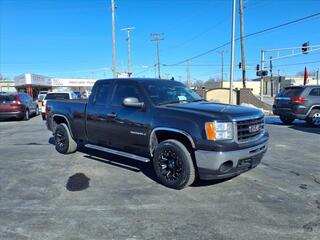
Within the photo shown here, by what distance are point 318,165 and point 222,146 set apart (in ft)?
11.8

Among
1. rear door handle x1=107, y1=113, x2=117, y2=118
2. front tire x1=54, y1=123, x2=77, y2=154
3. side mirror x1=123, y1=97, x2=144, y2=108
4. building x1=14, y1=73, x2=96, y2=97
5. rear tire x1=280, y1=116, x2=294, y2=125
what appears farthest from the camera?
building x1=14, y1=73, x2=96, y2=97

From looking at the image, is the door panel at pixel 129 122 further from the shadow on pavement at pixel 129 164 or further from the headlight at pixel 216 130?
the headlight at pixel 216 130

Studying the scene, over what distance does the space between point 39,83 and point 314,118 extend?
49067 millimetres

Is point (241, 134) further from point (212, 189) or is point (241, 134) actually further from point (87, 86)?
point (87, 86)

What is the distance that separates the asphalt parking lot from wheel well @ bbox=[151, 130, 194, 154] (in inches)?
28.1

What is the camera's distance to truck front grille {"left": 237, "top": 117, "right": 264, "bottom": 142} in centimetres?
551

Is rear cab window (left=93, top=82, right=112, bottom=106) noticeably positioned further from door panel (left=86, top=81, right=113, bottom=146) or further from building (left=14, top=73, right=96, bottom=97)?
building (left=14, top=73, right=96, bottom=97)

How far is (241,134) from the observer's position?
5.53 metres

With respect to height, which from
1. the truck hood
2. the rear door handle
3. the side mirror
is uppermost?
the side mirror

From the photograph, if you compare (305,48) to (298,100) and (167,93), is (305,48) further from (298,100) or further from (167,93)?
(167,93)

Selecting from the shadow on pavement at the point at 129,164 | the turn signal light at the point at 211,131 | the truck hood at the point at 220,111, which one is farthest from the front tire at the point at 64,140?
the turn signal light at the point at 211,131

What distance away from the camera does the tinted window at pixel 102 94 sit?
24.0 feet

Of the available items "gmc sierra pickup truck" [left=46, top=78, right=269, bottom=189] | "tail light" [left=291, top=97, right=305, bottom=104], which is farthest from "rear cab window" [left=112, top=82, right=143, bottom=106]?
"tail light" [left=291, top=97, right=305, bottom=104]

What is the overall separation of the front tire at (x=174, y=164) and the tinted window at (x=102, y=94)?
1971 millimetres
